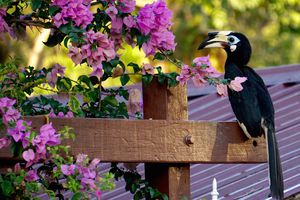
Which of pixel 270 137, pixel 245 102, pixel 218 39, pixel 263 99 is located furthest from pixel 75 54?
pixel 218 39

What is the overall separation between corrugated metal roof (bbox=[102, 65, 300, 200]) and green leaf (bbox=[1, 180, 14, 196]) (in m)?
1.80

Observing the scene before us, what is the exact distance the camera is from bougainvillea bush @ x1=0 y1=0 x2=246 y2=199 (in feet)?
13.8

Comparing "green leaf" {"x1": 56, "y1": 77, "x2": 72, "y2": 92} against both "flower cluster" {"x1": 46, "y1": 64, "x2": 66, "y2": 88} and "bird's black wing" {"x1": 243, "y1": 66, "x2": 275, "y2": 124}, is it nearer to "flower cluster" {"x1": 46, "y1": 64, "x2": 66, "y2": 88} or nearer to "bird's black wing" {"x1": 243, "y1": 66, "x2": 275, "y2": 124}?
"flower cluster" {"x1": 46, "y1": 64, "x2": 66, "y2": 88}

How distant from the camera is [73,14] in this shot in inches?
176

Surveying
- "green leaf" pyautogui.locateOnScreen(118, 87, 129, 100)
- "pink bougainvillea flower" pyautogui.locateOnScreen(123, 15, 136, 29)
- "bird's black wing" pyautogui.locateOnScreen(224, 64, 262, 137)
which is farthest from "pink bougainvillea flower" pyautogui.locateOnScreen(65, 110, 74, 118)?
"bird's black wing" pyautogui.locateOnScreen(224, 64, 262, 137)

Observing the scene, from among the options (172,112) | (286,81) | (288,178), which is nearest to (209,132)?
(172,112)

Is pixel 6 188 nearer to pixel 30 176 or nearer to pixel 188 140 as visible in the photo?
pixel 30 176

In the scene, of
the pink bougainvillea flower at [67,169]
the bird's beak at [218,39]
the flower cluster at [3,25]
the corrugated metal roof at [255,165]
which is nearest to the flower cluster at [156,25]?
the flower cluster at [3,25]

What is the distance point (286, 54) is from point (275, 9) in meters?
1.28

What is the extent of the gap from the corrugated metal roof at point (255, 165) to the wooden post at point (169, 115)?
3.25ft

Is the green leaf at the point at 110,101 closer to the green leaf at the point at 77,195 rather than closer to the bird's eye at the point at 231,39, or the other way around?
the green leaf at the point at 77,195

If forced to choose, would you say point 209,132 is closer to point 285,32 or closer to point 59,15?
point 59,15

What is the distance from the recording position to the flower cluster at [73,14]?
4477mm

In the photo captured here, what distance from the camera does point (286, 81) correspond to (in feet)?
27.9
